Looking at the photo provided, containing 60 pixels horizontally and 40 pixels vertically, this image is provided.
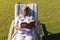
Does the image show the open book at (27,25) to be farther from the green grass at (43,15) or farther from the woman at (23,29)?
the green grass at (43,15)

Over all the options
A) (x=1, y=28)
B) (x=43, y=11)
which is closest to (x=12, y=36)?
(x=1, y=28)

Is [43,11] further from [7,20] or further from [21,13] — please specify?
[21,13]

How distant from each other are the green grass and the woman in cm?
112

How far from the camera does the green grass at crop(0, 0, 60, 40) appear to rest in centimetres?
859

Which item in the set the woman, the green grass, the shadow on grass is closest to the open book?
the woman

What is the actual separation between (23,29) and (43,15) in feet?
8.58

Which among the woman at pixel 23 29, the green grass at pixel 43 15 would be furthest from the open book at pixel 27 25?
the green grass at pixel 43 15

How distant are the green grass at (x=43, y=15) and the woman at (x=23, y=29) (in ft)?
3.68

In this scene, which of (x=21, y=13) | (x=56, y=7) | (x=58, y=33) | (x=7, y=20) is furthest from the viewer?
(x=56, y=7)

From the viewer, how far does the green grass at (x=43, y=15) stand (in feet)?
Result: 28.2

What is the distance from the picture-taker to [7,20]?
9180mm

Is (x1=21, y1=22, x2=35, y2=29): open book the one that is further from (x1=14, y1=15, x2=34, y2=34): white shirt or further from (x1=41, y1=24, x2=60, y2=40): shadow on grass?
(x1=41, y1=24, x2=60, y2=40): shadow on grass

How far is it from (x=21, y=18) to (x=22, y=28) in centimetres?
33

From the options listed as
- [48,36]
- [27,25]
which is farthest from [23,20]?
[48,36]
